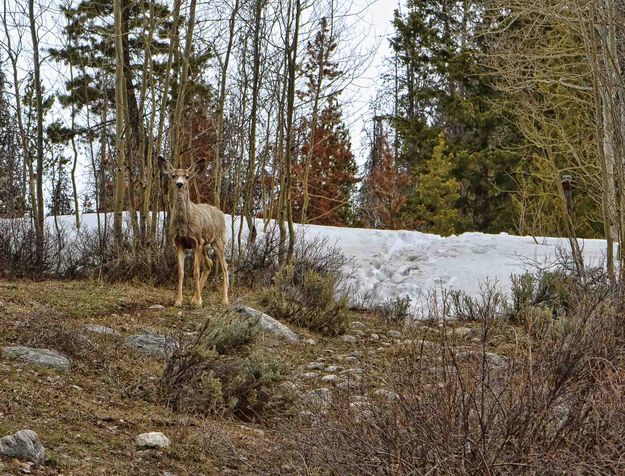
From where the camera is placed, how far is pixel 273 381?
5973 millimetres

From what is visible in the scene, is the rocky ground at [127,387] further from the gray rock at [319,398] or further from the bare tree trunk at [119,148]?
the bare tree trunk at [119,148]

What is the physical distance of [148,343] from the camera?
7.38 m

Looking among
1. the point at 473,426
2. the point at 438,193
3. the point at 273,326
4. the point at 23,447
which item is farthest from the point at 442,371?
the point at 438,193

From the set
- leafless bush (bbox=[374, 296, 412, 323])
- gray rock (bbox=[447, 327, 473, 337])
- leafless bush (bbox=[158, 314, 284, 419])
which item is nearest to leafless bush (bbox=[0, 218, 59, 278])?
leafless bush (bbox=[374, 296, 412, 323])

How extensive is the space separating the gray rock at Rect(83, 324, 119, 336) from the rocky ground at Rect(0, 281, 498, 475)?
15 mm

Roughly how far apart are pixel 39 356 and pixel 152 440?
5.67ft

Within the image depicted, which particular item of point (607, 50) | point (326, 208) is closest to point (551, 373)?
point (607, 50)

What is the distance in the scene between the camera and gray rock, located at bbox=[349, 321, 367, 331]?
10516mm

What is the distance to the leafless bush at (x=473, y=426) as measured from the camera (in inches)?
119

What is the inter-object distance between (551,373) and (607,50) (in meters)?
6.66

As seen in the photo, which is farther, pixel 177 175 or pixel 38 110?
pixel 38 110

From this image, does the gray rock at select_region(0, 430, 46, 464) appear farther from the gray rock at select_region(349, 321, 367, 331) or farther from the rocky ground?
the gray rock at select_region(349, 321, 367, 331)

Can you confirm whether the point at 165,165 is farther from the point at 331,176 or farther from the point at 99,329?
the point at 331,176

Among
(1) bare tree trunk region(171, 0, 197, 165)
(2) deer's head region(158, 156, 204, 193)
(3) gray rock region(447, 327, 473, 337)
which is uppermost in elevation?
(1) bare tree trunk region(171, 0, 197, 165)
